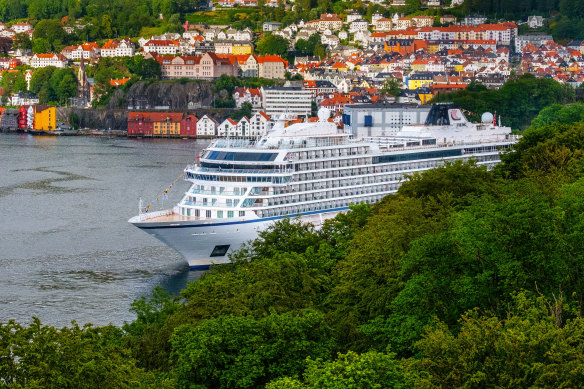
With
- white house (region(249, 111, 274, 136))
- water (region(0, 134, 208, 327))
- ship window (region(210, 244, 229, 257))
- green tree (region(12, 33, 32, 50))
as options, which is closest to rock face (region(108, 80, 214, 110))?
white house (region(249, 111, 274, 136))

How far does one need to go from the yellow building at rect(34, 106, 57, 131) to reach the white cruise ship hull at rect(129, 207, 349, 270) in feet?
199

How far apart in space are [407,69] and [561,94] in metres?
23.8

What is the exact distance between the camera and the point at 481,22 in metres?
116

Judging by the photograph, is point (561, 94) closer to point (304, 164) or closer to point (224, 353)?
point (304, 164)

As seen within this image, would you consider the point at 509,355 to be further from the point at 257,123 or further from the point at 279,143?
the point at 257,123

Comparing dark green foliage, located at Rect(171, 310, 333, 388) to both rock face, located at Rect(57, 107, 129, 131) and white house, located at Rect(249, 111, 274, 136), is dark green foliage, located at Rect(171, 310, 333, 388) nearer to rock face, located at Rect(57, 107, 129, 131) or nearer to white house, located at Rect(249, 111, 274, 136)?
white house, located at Rect(249, 111, 274, 136)

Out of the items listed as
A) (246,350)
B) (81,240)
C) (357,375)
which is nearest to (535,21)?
(81,240)

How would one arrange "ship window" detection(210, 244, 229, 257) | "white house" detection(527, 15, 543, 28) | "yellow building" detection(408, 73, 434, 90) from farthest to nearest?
"white house" detection(527, 15, 543, 28) → "yellow building" detection(408, 73, 434, 90) → "ship window" detection(210, 244, 229, 257)

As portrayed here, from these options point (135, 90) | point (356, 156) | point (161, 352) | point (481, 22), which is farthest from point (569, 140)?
point (481, 22)

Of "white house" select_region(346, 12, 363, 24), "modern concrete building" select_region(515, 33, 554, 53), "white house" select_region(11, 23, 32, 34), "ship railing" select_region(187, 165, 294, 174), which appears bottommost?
"ship railing" select_region(187, 165, 294, 174)

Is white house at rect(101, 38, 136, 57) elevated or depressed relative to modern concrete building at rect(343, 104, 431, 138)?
elevated

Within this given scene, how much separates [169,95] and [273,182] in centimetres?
6484

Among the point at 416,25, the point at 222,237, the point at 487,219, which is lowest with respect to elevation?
the point at 222,237

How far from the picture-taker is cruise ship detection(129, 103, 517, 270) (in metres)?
28.7
